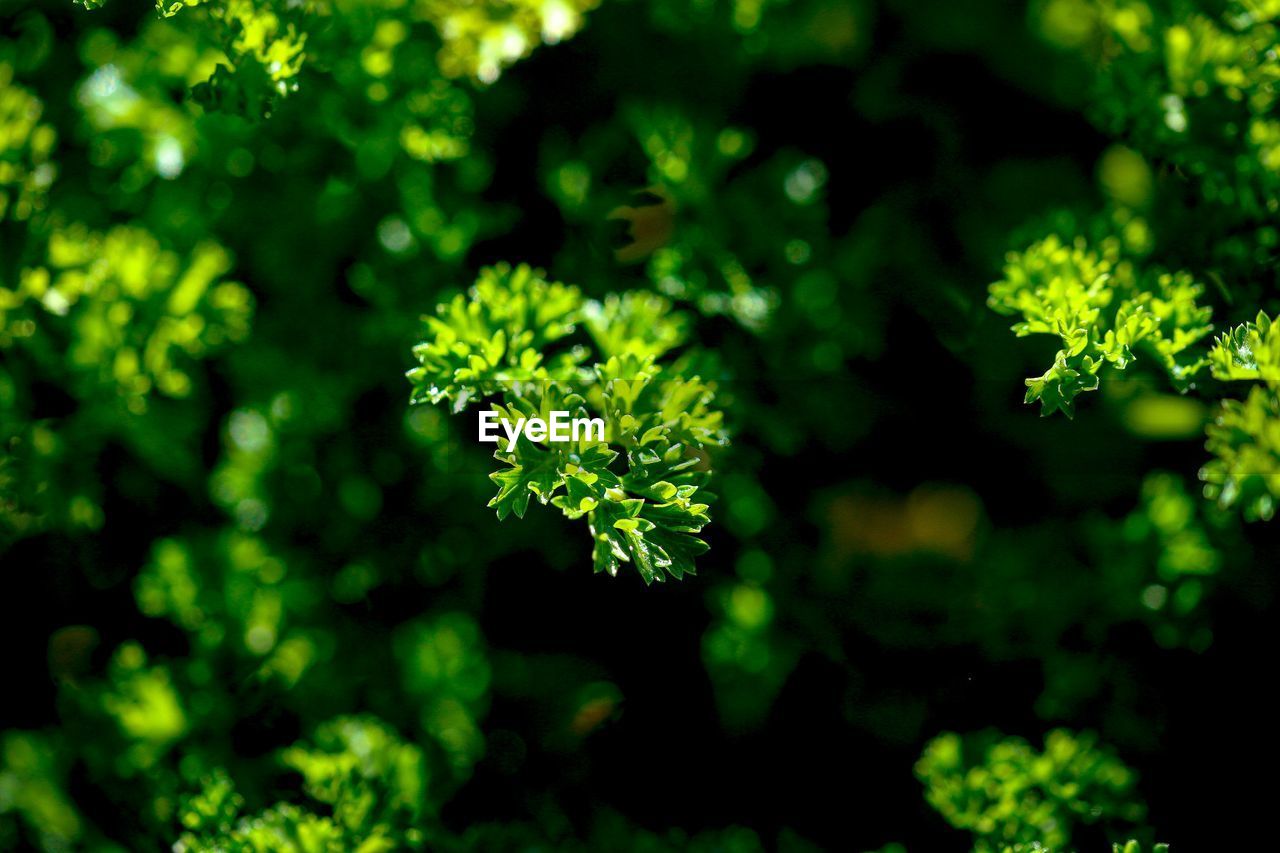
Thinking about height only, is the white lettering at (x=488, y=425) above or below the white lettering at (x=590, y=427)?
below

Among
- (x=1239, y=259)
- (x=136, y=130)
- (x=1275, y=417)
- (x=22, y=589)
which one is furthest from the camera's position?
(x=22, y=589)

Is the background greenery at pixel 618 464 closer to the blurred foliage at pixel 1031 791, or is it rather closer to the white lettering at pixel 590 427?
the blurred foliage at pixel 1031 791

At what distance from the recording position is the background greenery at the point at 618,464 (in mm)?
1090

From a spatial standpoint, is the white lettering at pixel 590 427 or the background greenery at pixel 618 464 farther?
the background greenery at pixel 618 464

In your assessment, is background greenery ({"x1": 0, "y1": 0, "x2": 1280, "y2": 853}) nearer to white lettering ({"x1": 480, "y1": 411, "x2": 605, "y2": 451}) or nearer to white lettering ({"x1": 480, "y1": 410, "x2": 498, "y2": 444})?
white lettering ({"x1": 480, "y1": 410, "x2": 498, "y2": 444})

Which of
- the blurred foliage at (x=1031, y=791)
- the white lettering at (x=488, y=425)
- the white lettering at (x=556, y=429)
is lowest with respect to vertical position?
the blurred foliage at (x=1031, y=791)

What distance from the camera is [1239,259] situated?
973 mm

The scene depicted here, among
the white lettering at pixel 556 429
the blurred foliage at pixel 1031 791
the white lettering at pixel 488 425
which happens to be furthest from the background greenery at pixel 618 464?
the white lettering at pixel 556 429

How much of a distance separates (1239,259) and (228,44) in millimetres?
979

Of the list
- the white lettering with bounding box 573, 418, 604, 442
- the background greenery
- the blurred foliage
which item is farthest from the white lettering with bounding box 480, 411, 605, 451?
the blurred foliage

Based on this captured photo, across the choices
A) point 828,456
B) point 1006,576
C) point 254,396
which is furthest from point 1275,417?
point 254,396

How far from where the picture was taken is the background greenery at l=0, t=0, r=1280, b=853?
1.09 metres

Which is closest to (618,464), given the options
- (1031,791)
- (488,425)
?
(488,425)

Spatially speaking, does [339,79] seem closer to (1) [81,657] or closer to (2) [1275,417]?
(1) [81,657]
